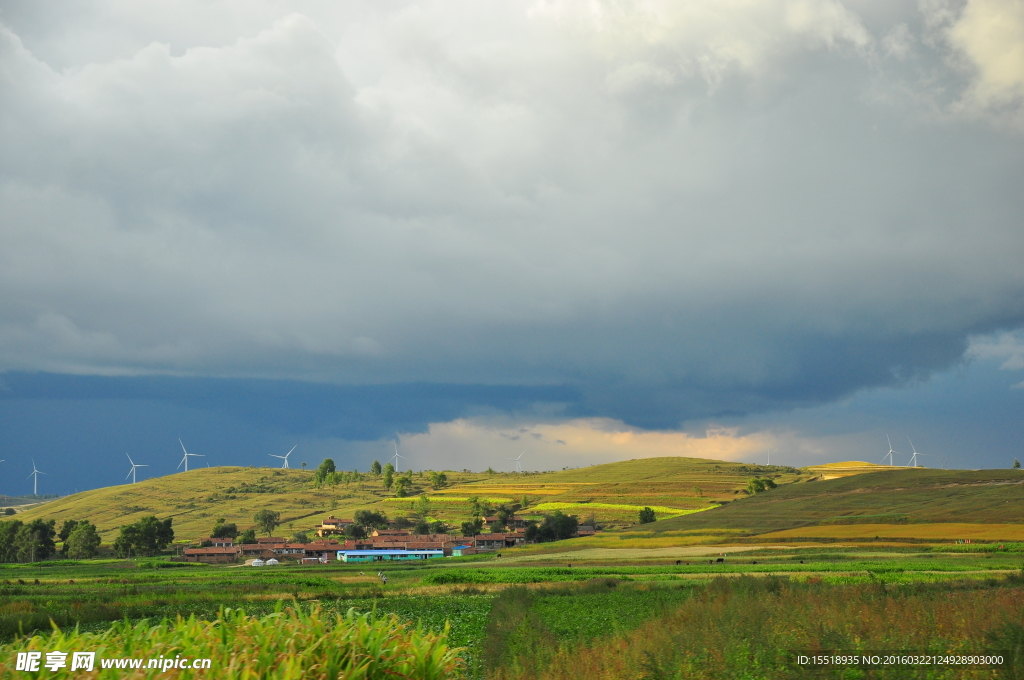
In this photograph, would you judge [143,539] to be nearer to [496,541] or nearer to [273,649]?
[496,541]

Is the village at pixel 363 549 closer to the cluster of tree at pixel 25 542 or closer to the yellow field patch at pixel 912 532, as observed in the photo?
the cluster of tree at pixel 25 542

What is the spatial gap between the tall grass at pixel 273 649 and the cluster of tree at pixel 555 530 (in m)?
171

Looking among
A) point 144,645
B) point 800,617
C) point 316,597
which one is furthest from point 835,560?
point 144,645

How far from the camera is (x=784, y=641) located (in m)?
16.6

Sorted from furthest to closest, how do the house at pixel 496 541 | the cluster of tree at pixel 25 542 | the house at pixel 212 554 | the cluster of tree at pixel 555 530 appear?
1. the house at pixel 496 541
2. the cluster of tree at pixel 25 542
3. the cluster of tree at pixel 555 530
4. the house at pixel 212 554

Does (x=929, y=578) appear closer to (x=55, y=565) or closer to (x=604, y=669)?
(x=604, y=669)

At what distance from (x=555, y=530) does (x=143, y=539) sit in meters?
109

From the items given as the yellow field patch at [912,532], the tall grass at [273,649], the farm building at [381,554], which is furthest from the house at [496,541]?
the tall grass at [273,649]

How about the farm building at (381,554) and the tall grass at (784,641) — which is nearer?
the tall grass at (784,641)

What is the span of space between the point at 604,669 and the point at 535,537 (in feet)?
557

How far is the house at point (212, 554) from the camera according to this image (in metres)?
177

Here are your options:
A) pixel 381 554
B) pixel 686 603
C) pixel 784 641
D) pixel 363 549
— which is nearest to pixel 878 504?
pixel 381 554

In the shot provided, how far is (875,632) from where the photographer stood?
662 inches

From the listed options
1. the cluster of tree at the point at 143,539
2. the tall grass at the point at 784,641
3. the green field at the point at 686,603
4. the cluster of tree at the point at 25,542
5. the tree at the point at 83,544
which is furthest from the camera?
the cluster of tree at the point at 143,539
